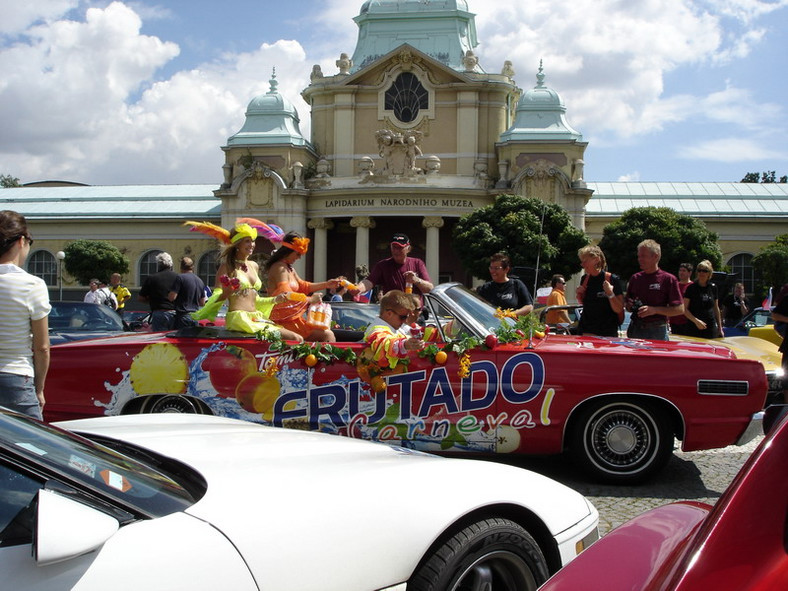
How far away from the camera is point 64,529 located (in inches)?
73.6

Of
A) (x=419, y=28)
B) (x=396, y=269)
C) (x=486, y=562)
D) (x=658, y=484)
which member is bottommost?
(x=658, y=484)

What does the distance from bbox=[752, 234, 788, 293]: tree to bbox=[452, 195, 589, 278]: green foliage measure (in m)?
10.5

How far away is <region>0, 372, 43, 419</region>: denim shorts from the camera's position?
4.24 meters

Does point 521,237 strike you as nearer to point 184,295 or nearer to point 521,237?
point 521,237

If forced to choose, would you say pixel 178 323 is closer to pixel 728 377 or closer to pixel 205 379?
pixel 205 379

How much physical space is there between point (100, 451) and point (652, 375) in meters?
4.16

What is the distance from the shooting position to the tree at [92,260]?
150 ft

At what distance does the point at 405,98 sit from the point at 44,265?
26.3m

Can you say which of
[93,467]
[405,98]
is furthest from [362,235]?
[93,467]

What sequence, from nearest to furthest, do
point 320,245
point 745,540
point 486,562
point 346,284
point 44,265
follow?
point 745,540
point 486,562
point 346,284
point 320,245
point 44,265

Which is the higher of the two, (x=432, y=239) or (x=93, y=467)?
(x=432, y=239)

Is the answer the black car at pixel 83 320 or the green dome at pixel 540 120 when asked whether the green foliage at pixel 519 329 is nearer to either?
the black car at pixel 83 320

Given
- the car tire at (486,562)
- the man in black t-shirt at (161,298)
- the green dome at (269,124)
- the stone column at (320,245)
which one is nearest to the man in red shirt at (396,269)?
the man in black t-shirt at (161,298)

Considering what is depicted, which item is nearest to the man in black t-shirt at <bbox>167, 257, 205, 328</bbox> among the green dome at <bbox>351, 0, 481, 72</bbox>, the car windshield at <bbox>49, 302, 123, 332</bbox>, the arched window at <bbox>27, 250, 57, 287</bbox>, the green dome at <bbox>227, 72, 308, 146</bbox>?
the car windshield at <bbox>49, 302, 123, 332</bbox>
